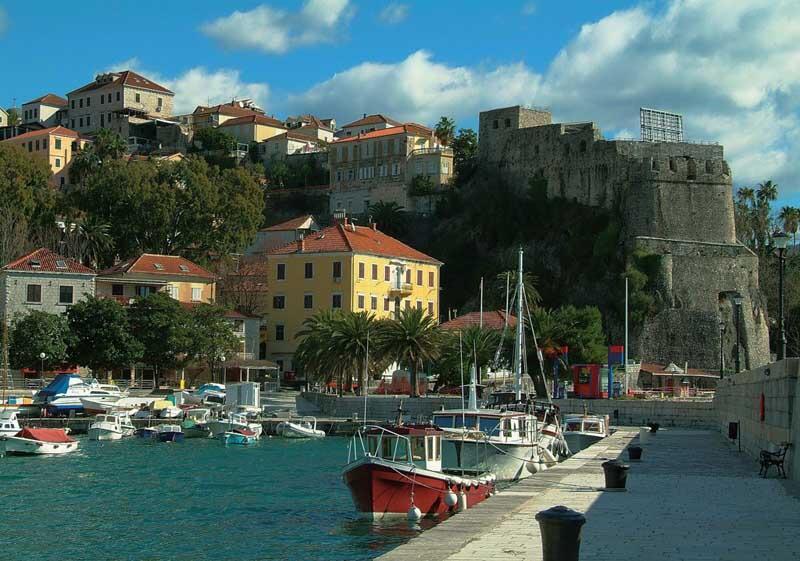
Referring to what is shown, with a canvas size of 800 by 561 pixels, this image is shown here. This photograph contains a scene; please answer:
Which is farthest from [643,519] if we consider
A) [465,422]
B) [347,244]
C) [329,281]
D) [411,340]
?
[347,244]

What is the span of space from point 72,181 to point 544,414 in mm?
71394

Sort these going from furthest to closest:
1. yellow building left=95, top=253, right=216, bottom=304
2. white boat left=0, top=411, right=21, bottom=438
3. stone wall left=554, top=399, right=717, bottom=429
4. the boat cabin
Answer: yellow building left=95, top=253, right=216, bottom=304
stone wall left=554, top=399, right=717, bottom=429
white boat left=0, top=411, right=21, bottom=438
the boat cabin

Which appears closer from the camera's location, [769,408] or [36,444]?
[769,408]

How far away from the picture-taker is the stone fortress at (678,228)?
271ft

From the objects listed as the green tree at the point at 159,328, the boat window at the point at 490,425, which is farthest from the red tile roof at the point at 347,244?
the boat window at the point at 490,425

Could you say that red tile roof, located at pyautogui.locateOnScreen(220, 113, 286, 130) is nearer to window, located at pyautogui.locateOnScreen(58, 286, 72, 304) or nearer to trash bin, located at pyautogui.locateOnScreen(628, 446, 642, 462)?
window, located at pyautogui.locateOnScreen(58, 286, 72, 304)

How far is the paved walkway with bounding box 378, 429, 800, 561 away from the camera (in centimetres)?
1517

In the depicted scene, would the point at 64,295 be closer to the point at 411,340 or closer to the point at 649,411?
the point at 411,340

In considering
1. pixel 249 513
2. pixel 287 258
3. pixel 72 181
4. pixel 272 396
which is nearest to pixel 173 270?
pixel 287 258

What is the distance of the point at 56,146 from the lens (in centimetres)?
13138

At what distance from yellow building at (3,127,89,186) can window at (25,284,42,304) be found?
6323cm

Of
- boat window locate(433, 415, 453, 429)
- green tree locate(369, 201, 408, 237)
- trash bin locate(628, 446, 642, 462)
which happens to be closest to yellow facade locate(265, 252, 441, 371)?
green tree locate(369, 201, 408, 237)

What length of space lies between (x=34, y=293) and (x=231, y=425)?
862 inches

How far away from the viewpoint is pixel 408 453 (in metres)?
28.7
